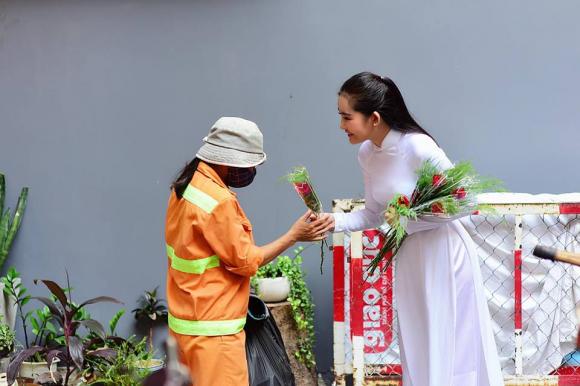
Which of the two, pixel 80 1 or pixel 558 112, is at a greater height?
pixel 80 1

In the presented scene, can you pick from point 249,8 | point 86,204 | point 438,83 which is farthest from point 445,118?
point 86,204

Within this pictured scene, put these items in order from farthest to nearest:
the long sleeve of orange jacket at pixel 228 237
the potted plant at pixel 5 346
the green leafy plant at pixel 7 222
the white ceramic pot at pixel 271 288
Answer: the green leafy plant at pixel 7 222 → the potted plant at pixel 5 346 → the white ceramic pot at pixel 271 288 → the long sleeve of orange jacket at pixel 228 237

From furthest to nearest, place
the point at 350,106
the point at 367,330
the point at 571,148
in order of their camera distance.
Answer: the point at 571,148, the point at 367,330, the point at 350,106

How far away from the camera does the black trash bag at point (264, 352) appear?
338 centimetres

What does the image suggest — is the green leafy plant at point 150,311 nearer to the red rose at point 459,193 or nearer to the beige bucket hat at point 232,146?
the beige bucket hat at point 232,146

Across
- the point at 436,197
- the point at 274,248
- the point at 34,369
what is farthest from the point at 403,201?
the point at 34,369

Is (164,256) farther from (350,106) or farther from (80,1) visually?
(350,106)

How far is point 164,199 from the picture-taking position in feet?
17.7

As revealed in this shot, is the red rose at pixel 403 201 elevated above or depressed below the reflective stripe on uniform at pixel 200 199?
below

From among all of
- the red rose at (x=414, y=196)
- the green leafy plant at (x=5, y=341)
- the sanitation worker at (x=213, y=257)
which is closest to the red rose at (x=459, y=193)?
the red rose at (x=414, y=196)

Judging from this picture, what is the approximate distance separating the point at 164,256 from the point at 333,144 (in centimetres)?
132

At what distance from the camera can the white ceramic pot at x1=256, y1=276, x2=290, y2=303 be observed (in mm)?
4871

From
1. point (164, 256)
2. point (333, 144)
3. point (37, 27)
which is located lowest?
point (164, 256)

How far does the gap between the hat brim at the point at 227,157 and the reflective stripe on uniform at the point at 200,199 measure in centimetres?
14
